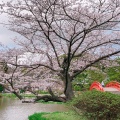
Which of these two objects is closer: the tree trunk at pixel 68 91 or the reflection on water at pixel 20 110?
the tree trunk at pixel 68 91

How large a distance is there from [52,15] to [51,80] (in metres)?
2.03

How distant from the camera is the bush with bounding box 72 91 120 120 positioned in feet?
19.0

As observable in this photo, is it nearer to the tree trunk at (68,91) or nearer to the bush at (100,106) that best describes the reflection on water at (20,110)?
the tree trunk at (68,91)

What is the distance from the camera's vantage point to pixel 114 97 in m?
5.91

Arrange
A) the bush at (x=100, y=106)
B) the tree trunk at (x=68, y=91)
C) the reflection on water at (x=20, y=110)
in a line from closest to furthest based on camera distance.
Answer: the bush at (x=100, y=106) → the tree trunk at (x=68, y=91) → the reflection on water at (x=20, y=110)

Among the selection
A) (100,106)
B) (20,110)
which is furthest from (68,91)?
(20,110)

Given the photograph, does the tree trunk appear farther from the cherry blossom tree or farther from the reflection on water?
the reflection on water

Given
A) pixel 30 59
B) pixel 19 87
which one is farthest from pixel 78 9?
pixel 19 87

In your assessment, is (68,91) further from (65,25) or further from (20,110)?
(20,110)

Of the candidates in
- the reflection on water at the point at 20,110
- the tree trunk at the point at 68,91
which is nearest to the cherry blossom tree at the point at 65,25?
the tree trunk at the point at 68,91

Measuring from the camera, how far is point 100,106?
5855mm

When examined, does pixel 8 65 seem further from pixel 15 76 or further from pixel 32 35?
pixel 32 35

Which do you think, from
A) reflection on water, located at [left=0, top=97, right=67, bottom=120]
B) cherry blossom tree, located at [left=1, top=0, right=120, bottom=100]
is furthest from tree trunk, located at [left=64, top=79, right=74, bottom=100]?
reflection on water, located at [left=0, top=97, right=67, bottom=120]

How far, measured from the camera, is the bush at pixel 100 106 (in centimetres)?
580
